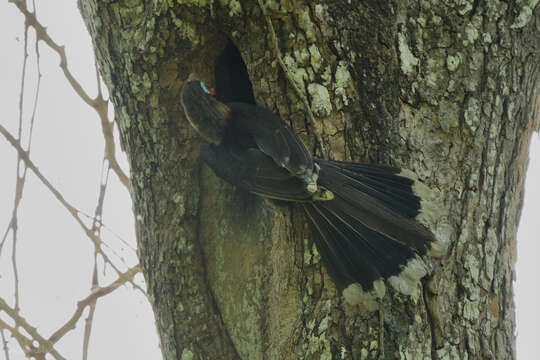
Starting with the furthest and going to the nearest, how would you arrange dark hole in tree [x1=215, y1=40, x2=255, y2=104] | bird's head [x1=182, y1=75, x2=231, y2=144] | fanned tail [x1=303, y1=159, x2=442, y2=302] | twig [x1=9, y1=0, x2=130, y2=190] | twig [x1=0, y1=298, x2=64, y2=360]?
1. twig [x1=9, y1=0, x2=130, y2=190]
2. twig [x1=0, y1=298, x2=64, y2=360]
3. dark hole in tree [x1=215, y1=40, x2=255, y2=104]
4. bird's head [x1=182, y1=75, x2=231, y2=144]
5. fanned tail [x1=303, y1=159, x2=442, y2=302]

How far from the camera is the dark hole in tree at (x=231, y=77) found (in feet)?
6.59

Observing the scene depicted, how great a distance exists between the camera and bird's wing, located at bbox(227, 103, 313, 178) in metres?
1.61

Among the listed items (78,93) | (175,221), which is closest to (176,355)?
(175,221)

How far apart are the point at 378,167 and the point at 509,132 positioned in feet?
1.44

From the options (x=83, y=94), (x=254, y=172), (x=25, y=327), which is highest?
(x=83, y=94)

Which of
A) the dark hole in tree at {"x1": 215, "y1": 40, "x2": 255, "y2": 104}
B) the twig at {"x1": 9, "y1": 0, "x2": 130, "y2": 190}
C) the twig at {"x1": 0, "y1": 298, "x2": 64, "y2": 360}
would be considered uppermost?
the twig at {"x1": 9, "y1": 0, "x2": 130, "y2": 190}

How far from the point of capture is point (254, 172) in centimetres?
181

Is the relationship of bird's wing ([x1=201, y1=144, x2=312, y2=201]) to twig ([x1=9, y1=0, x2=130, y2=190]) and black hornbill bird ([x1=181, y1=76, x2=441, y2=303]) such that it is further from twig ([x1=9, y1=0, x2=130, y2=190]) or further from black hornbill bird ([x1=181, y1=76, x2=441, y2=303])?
twig ([x1=9, y1=0, x2=130, y2=190])

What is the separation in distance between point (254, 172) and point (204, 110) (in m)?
0.27

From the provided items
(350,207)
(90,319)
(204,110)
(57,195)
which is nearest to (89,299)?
(90,319)

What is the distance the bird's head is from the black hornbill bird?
0.19 metres

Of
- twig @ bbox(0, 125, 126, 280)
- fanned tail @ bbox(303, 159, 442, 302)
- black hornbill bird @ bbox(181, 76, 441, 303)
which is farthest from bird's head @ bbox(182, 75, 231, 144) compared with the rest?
twig @ bbox(0, 125, 126, 280)

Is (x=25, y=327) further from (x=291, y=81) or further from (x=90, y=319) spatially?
(x=291, y=81)

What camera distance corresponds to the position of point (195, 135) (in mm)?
1935
